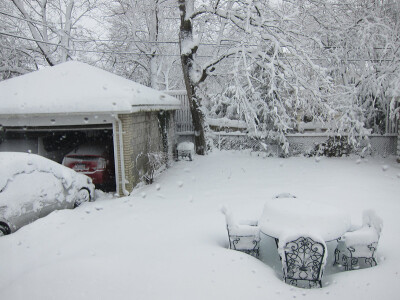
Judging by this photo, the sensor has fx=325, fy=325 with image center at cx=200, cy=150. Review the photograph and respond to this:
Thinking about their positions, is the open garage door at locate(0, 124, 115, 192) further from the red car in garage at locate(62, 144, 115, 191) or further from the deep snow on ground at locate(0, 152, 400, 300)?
the deep snow on ground at locate(0, 152, 400, 300)

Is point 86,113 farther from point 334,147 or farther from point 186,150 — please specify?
point 334,147

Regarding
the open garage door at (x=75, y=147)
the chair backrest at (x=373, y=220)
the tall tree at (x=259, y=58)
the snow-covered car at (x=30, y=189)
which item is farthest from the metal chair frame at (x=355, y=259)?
the open garage door at (x=75, y=147)

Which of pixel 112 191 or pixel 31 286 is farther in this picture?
pixel 112 191

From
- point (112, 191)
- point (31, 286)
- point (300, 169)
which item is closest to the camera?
point (31, 286)

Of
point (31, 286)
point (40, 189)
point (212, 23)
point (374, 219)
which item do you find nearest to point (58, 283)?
point (31, 286)

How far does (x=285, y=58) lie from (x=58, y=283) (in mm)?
9165

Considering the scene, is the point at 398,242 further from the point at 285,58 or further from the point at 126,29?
the point at 126,29

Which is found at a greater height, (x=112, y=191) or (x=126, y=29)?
(x=126, y=29)

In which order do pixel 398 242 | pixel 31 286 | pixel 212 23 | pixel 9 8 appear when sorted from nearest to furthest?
pixel 31 286 < pixel 398 242 < pixel 212 23 < pixel 9 8

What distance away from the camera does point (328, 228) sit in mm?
4828

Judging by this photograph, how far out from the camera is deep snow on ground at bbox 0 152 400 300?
391 centimetres

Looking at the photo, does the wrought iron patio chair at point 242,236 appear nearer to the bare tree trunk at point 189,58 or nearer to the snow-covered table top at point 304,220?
the snow-covered table top at point 304,220

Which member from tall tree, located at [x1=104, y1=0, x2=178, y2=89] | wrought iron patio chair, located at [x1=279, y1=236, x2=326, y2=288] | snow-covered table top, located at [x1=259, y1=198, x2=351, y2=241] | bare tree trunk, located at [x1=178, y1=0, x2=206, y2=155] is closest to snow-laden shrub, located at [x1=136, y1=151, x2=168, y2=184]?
bare tree trunk, located at [x1=178, y1=0, x2=206, y2=155]

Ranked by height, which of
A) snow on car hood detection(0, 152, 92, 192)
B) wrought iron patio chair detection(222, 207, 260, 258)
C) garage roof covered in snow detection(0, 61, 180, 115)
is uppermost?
garage roof covered in snow detection(0, 61, 180, 115)
